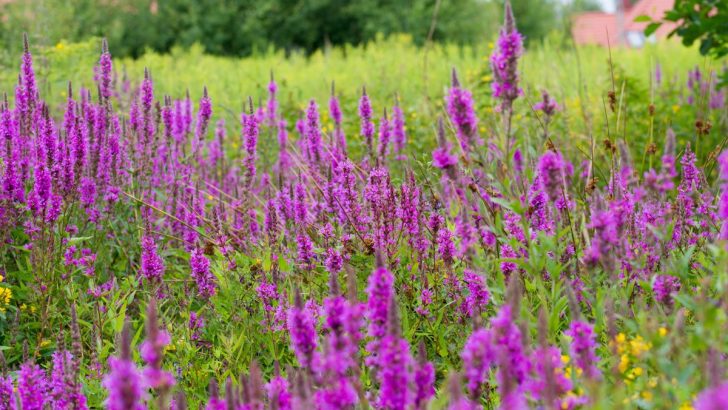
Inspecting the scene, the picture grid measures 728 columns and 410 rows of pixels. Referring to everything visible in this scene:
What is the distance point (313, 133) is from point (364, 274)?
1.39 m

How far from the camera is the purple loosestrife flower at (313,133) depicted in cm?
478

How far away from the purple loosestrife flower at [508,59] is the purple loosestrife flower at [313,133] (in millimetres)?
2279

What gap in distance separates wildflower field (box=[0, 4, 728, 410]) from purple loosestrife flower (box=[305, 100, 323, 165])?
0.07ft

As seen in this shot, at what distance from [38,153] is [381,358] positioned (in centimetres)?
260

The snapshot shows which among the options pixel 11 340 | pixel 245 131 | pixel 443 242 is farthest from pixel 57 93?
pixel 443 242

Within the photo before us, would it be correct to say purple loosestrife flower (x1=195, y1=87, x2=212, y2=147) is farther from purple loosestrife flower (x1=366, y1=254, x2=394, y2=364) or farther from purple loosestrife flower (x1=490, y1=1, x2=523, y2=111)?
purple loosestrife flower (x1=366, y1=254, x2=394, y2=364)

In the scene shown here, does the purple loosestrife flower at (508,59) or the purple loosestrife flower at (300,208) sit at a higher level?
the purple loosestrife flower at (508,59)

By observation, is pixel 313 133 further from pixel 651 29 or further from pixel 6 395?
pixel 651 29

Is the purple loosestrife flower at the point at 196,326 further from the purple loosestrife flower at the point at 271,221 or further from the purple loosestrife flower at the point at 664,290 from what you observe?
the purple loosestrife flower at the point at 664,290

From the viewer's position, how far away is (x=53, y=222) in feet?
12.2

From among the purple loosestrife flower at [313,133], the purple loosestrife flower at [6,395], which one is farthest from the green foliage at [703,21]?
the purple loosestrife flower at [6,395]

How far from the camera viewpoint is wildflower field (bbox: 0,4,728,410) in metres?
2.00

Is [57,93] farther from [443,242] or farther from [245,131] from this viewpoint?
[443,242]

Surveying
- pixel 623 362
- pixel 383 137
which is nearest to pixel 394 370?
pixel 623 362
